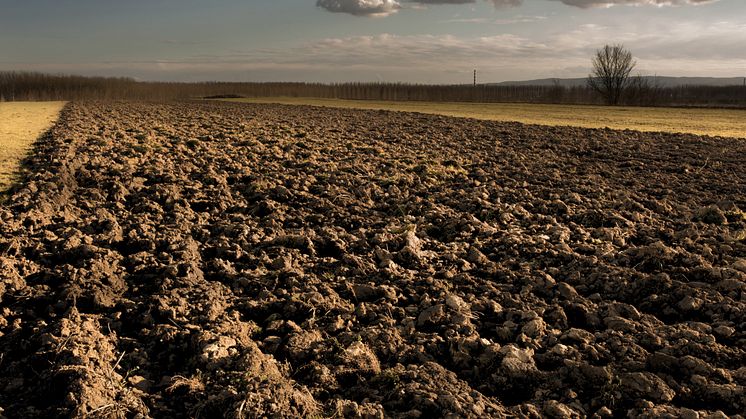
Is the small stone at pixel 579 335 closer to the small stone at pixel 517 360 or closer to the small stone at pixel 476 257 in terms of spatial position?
the small stone at pixel 517 360

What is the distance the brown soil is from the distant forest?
64.9 m

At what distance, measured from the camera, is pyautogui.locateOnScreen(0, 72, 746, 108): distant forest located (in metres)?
74.8

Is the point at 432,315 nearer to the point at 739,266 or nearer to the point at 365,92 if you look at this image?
the point at 739,266

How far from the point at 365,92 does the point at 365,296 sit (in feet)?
278

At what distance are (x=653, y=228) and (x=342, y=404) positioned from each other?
21.4ft

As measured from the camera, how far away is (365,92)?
88.1 meters

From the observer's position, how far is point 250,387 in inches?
152

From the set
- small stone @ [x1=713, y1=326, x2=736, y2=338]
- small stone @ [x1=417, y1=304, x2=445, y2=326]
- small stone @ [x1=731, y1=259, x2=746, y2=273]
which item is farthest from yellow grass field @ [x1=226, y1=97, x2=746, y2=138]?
small stone @ [x1=417, y1=304, x2=445, y2=326]

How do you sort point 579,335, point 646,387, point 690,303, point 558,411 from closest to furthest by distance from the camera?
1. point 558,411
2. point 646,387
3. point 579,335
4. point 690,303

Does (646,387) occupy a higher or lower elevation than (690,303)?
lower

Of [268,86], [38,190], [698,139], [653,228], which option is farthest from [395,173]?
[268,86]

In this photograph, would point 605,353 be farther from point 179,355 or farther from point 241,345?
point 179,355

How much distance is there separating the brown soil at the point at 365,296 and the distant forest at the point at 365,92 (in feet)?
213

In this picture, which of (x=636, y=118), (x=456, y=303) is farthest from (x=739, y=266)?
(x=636, y=118)
